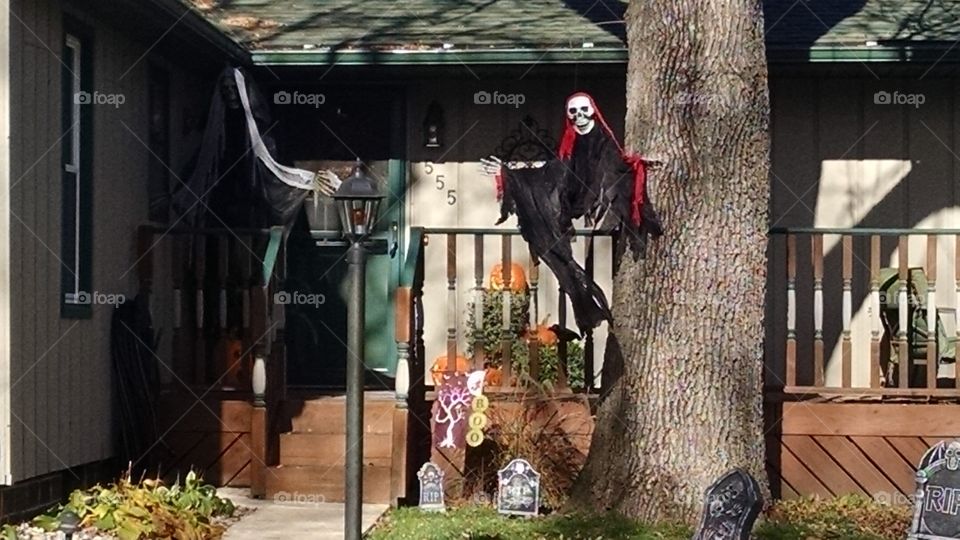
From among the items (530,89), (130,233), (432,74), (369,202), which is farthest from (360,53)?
(369,202)

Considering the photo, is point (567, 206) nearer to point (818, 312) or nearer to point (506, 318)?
point (506, 318)

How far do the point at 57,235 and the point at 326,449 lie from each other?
7.78ft

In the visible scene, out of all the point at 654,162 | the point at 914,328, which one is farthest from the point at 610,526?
the point at 914,328

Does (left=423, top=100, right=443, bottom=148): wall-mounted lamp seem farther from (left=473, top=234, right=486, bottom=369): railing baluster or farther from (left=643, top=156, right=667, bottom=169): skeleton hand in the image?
(left=643, top=156, right=667, bottom=169): skeleton hand

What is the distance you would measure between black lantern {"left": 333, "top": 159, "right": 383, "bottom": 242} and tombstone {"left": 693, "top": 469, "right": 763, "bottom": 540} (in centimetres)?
219

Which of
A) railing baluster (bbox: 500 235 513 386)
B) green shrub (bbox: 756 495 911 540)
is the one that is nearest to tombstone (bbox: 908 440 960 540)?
Answer: green shrub (bbox: 756 495 911 540)

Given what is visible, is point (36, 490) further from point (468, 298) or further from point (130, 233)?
point (468, 298)

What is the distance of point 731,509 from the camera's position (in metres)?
7.21

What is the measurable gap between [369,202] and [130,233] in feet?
11.3

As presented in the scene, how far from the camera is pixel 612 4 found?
42.1ft

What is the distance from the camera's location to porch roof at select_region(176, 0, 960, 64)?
1125 centimetres

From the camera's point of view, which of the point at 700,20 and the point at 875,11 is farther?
the point at 875,11

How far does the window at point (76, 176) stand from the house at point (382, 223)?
0.02 metres

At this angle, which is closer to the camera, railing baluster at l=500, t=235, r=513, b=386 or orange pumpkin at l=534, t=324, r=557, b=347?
railing baluster at l=500, t=235, r=513, b=386
